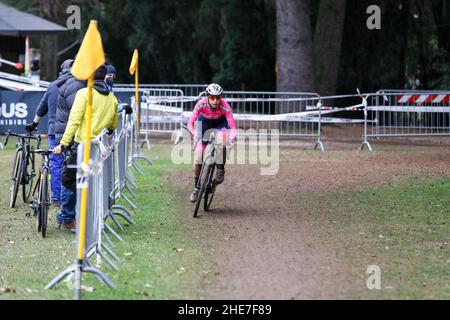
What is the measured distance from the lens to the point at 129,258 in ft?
36.7

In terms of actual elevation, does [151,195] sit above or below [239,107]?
below

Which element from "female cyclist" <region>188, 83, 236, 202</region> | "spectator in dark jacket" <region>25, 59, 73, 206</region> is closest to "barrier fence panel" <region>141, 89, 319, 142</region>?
"female cyclist" <region>188, 83, 236, 202</region>

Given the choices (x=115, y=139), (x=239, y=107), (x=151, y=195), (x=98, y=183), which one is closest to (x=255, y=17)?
(x=239, y=107)

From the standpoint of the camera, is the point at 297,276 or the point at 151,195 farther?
the point at 151,195

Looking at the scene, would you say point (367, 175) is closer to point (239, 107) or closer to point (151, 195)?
point (151, 195)

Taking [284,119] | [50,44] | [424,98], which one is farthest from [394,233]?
[50,44]

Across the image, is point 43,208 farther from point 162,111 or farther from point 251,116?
point 162,111

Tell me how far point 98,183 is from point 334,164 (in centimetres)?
1195

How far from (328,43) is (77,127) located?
22012mm

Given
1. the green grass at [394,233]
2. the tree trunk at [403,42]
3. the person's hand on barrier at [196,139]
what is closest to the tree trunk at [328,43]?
the tree trunk at [403,42]

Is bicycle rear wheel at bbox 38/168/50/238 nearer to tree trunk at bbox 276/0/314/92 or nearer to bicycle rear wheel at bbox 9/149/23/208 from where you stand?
bicycle rear wheel at bbox 9/149/23/208

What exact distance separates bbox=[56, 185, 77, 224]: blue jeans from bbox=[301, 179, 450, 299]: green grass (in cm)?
324

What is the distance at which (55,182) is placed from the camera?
588 inches
